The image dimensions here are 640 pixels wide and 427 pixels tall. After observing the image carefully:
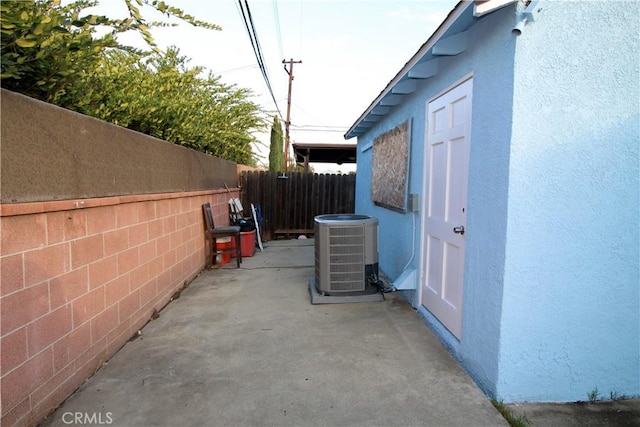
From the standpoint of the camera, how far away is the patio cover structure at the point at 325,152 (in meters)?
14.1

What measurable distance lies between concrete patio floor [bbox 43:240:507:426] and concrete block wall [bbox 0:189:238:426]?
180 millimetres

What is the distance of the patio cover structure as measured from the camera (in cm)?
1414

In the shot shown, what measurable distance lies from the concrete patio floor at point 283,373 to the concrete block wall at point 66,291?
0.18 metres

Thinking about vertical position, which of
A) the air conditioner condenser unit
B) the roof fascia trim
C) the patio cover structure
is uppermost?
the patio cover structure

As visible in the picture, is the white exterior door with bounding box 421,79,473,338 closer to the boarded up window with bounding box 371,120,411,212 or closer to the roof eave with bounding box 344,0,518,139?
the roof eave with bounding box 344,0,518,139

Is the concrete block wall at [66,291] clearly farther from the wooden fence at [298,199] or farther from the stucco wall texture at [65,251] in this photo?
the wooden fence at [298,199]

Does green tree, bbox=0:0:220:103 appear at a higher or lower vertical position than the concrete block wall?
higher

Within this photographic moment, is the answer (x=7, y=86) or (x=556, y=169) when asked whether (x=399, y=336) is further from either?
(x=7, y=86)

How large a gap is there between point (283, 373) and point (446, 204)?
203 centimetres

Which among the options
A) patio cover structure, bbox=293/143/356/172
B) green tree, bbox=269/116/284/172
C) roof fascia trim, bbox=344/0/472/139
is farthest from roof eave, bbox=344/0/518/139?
green tree, bbox=269/116/284/172

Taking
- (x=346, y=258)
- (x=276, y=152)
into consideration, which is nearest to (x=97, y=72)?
(x=346, y=258)

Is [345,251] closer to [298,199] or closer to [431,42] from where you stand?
[431,42]

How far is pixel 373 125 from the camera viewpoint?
719cm

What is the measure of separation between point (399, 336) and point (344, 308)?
96 centimetres
